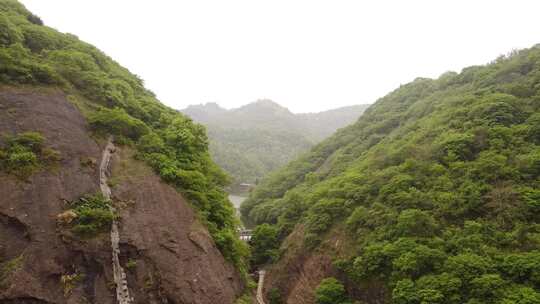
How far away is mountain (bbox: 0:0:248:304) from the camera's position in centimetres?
1546

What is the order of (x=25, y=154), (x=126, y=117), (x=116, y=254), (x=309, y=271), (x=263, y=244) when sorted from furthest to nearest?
(x=263, y=244) < (x=309, y=271) < (x=126, y=117) < (x=25, y=154) < (x=116, y=254)

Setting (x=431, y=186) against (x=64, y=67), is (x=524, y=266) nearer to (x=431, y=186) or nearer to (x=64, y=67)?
(x=431, y=186)

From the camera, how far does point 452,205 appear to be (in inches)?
950

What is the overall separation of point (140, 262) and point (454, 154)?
24691 millimetres

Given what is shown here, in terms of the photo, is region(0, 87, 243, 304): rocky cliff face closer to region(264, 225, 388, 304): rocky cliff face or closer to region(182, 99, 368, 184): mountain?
region(264, 225, 388, 304): rocky cliff face

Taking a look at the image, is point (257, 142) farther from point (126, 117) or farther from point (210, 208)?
point (126, 117)

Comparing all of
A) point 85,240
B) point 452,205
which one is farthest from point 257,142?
point 85,240

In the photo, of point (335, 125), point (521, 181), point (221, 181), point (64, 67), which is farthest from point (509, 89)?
point (335, 125)

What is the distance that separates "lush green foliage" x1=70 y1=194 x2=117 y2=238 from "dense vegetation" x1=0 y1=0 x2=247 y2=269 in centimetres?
534

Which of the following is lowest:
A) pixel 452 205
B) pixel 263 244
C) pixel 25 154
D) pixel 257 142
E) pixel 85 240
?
pixel 263 244

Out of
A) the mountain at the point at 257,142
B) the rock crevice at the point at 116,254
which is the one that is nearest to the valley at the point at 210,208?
the rock crevice at the point at 116,254

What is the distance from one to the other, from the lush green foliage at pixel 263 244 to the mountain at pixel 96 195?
962cm

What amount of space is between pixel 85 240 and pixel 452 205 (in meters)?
23.3

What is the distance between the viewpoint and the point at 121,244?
57.8 feet
